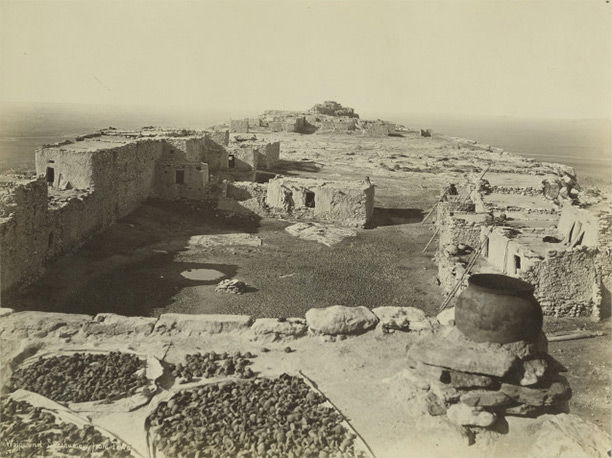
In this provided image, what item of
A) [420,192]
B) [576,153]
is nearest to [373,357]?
[420,192]

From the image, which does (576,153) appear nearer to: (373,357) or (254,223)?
(254,223)

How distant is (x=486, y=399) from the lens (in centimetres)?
732

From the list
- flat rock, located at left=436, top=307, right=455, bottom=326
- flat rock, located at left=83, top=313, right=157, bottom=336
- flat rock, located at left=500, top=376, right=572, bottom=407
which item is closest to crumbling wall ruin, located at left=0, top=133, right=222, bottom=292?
flat rock, located at left=83, top=313, right=157, bottom=336

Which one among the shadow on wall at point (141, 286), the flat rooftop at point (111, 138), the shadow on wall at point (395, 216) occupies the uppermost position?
the flat rooftop at point (111, 138)

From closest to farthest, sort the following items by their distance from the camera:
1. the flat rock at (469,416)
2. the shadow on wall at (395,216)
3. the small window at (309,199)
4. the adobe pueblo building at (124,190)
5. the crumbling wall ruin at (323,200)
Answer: the flat rock at (469,416), the adobe pueblo building at (124,190), the crumbling wall ruin at (323,200), the small window at (309,199), the shadow on wall at (395,216)

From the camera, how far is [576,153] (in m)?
86.5

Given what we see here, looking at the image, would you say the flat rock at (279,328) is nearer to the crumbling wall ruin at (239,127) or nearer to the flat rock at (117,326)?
the flat rock at (117,326)

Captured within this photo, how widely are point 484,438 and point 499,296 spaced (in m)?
1.86

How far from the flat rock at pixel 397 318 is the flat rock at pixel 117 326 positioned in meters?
4.03

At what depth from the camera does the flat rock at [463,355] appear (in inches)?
289

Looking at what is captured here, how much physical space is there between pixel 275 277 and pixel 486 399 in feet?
38.4

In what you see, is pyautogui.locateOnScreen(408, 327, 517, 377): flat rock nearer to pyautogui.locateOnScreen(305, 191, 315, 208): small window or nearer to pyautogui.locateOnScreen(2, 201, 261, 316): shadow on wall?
pyautogui.locateOnScreen(2, 201, 261, 316): shadow on wall

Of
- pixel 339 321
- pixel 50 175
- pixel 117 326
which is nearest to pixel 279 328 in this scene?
pixel 339 321

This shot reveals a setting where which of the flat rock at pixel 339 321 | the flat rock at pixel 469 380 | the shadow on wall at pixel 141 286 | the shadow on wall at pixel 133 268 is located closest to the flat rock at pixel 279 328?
the flat rock at pixel 339 321
